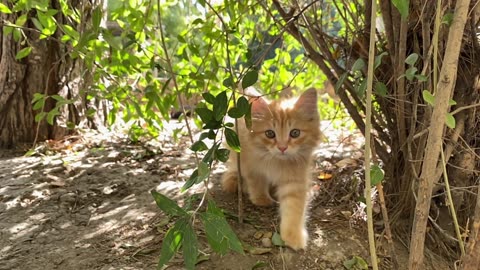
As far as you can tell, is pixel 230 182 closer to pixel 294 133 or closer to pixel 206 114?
pixel 294 133

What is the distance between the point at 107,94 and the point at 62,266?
1.06 metres

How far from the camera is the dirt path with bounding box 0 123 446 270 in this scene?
168cm

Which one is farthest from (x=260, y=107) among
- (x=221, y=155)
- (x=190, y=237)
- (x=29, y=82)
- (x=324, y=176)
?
(x=29, y=82)

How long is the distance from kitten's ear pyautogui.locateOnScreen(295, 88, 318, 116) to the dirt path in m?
0.41

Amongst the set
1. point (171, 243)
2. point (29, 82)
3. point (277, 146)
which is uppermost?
point (29, 82)

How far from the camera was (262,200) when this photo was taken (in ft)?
7.01

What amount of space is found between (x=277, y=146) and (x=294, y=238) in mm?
514

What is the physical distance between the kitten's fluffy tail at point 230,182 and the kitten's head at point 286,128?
21 centimetres

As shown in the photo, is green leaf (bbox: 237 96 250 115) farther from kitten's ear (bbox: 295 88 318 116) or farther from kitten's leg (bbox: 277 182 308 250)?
kitten's ear (bbox: 295 88 318 116)

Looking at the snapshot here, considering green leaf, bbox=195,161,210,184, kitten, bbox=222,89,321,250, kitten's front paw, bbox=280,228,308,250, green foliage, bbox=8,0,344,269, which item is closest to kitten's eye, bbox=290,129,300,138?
kitten, bbox=222,89,321,250

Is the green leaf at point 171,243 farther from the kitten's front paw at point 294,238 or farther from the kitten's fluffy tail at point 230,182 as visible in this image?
the kitten's fluffy tail at point 230,182

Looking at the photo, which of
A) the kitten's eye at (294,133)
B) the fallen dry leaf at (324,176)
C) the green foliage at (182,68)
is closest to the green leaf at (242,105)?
the green foliage at (182,68)

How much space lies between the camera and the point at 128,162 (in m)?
2.64

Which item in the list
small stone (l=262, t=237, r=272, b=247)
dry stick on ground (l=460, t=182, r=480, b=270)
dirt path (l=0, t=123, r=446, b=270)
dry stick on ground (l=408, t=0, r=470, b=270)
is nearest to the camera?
dry stick on ground (l=408, t=0, r=470, b=270)
